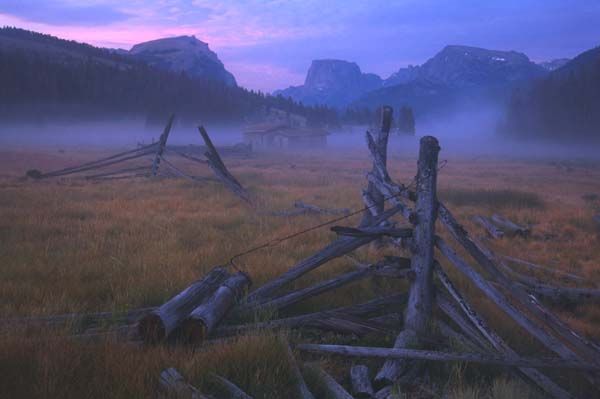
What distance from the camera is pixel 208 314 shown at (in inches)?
155

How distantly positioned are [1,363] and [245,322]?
7.05 feet

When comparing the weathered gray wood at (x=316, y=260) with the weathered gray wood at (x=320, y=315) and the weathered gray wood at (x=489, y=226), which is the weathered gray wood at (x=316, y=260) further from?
the weathered gray wood at (x=489, y=226)

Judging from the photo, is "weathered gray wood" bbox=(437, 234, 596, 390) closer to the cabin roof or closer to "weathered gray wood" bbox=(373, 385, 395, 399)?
"weathered gray wood" bbox=(373, 385, 395, 399)

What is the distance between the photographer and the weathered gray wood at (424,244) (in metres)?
4.46

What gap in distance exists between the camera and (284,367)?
3.56 m

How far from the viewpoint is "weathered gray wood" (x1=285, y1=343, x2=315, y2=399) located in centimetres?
328

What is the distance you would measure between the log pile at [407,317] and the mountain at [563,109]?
8771 cm

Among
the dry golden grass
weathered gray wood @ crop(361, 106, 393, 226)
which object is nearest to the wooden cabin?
the dry golden grass

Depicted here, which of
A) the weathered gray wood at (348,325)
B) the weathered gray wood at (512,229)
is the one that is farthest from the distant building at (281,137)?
the weathered gray wood at (348,325)

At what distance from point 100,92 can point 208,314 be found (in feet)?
264

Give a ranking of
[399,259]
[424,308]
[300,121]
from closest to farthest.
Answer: [424,308]
[399,259]
[300,121]

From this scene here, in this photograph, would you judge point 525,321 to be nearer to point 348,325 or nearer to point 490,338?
point 490,338

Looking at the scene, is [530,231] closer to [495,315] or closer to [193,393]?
[495,315]

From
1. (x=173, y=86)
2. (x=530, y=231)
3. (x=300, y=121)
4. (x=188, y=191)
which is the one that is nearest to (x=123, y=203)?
(x=188, y=191)
